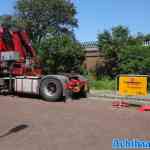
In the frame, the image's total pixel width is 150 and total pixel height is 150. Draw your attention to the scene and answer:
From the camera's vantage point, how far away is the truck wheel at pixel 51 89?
1637cm

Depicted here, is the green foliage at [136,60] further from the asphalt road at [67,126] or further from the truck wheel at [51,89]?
the asphalt road at [67,126]

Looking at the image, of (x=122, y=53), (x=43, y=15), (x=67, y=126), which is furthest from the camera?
(x=43, y=15)

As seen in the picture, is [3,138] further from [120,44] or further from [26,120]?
[120,44]

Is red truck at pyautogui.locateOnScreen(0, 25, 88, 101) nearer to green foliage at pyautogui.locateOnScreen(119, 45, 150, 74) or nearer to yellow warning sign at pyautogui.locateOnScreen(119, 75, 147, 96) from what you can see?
yellow warning sign at pyautogui.locateOnScreen(119, 75, 147, 96)

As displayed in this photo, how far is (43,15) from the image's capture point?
104ft

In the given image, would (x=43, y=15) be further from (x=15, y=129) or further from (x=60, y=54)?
(x=15, y=129)

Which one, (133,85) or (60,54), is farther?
(60,54)

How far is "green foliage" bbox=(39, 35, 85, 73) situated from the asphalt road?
13.7 metres

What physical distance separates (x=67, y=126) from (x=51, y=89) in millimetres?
6655

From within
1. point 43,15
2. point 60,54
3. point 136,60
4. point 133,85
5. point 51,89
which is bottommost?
point 51,89

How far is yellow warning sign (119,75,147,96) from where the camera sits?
1486 centimetres

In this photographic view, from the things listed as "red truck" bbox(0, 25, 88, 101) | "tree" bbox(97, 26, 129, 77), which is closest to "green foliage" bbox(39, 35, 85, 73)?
"tree" bbox(97, 26, 129, 77)

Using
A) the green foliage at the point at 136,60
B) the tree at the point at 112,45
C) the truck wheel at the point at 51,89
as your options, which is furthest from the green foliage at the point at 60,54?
the truck wheel at the point at 51,89

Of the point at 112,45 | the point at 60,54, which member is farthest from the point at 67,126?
the point at 112,45
